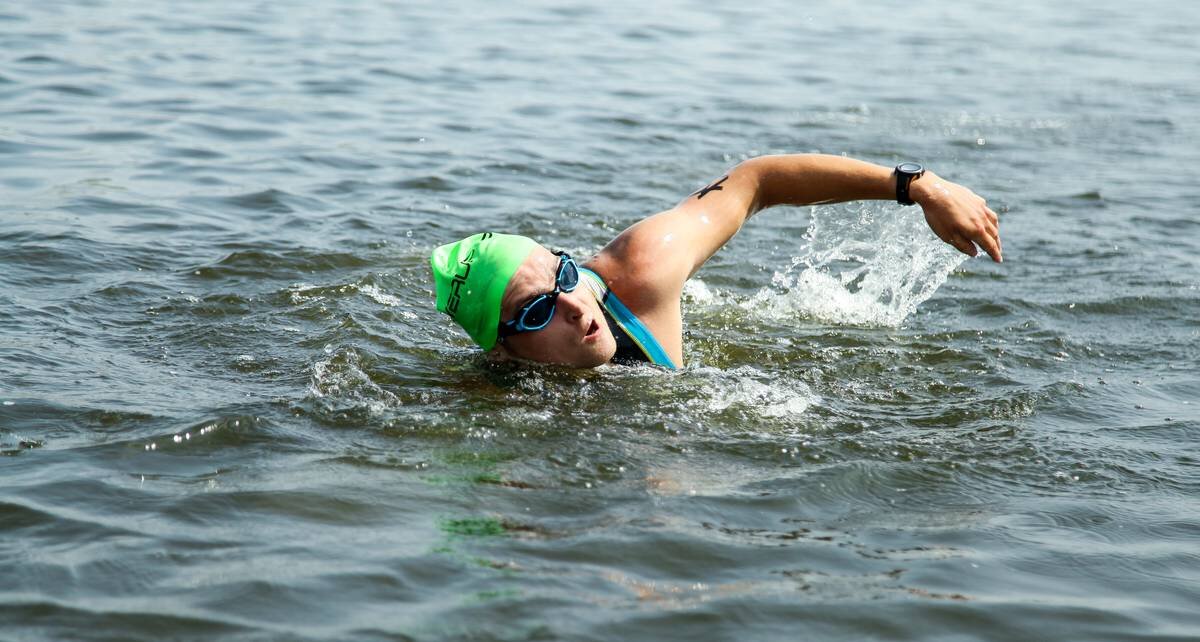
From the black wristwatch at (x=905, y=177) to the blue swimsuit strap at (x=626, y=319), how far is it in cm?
110

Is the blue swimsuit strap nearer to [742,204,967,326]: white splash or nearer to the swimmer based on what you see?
the swimmer

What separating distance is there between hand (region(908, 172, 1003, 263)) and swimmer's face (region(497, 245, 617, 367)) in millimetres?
1291

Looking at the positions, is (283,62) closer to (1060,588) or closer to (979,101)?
(979,101)

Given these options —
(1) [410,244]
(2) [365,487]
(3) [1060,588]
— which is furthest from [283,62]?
(3) [1060,588]

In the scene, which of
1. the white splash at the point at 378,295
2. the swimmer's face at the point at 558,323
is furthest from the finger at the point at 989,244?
the white splash at the point at 378,295

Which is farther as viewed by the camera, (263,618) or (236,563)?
(236,563)

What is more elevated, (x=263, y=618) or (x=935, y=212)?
(x=935, y=212)

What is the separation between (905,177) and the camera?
4934mm

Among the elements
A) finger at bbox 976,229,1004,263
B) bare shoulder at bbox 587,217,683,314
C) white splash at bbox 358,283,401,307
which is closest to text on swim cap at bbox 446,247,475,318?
bare shoulder at bbox 587,217,683,314

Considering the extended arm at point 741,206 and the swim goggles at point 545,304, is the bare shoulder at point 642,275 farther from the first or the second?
the swim goggles at point 545,304

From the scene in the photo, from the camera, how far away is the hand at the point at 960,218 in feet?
15.6

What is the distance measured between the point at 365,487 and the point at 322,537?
0.35 meters

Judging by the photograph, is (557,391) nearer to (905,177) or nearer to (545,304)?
(545,304)

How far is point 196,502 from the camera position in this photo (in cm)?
388
